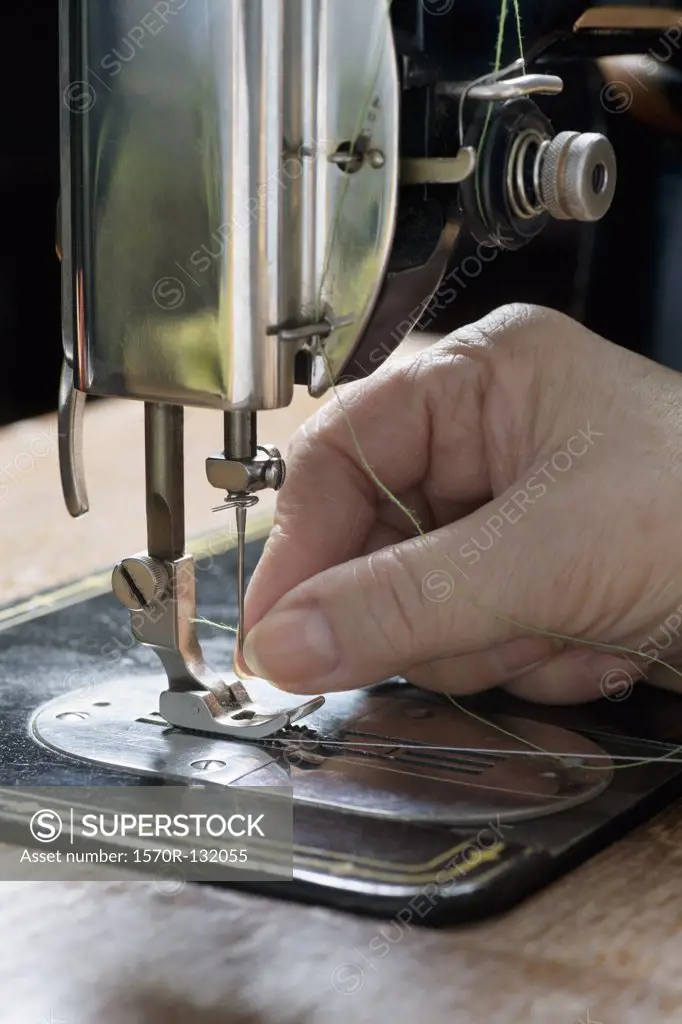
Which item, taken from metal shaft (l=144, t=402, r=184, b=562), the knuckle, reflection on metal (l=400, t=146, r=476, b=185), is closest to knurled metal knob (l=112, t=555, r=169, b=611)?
metal shaft (l=144, t=402, r=184, b=562)

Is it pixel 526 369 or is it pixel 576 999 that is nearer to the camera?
pixel 576 999

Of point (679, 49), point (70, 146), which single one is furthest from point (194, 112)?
point (679, 49)

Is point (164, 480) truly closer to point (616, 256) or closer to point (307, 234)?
point (307, 234)

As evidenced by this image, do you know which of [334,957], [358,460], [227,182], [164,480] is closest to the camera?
[334,957]

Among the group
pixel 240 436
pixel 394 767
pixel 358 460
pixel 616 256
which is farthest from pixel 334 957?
pixel 616 256

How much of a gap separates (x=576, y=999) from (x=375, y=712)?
0.30 metres

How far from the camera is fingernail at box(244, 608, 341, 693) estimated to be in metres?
0.75

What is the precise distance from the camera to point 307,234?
68 cm

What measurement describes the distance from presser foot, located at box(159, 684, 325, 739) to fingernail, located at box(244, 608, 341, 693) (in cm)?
2

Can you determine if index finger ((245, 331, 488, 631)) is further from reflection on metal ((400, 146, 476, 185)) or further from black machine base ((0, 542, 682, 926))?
reflection on metal ((400, 146, 476, 185))

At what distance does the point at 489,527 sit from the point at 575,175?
0.19 meters

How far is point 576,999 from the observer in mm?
520

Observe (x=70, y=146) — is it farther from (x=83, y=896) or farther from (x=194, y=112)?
(x=83, y=896)

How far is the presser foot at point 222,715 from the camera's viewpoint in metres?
0.76
